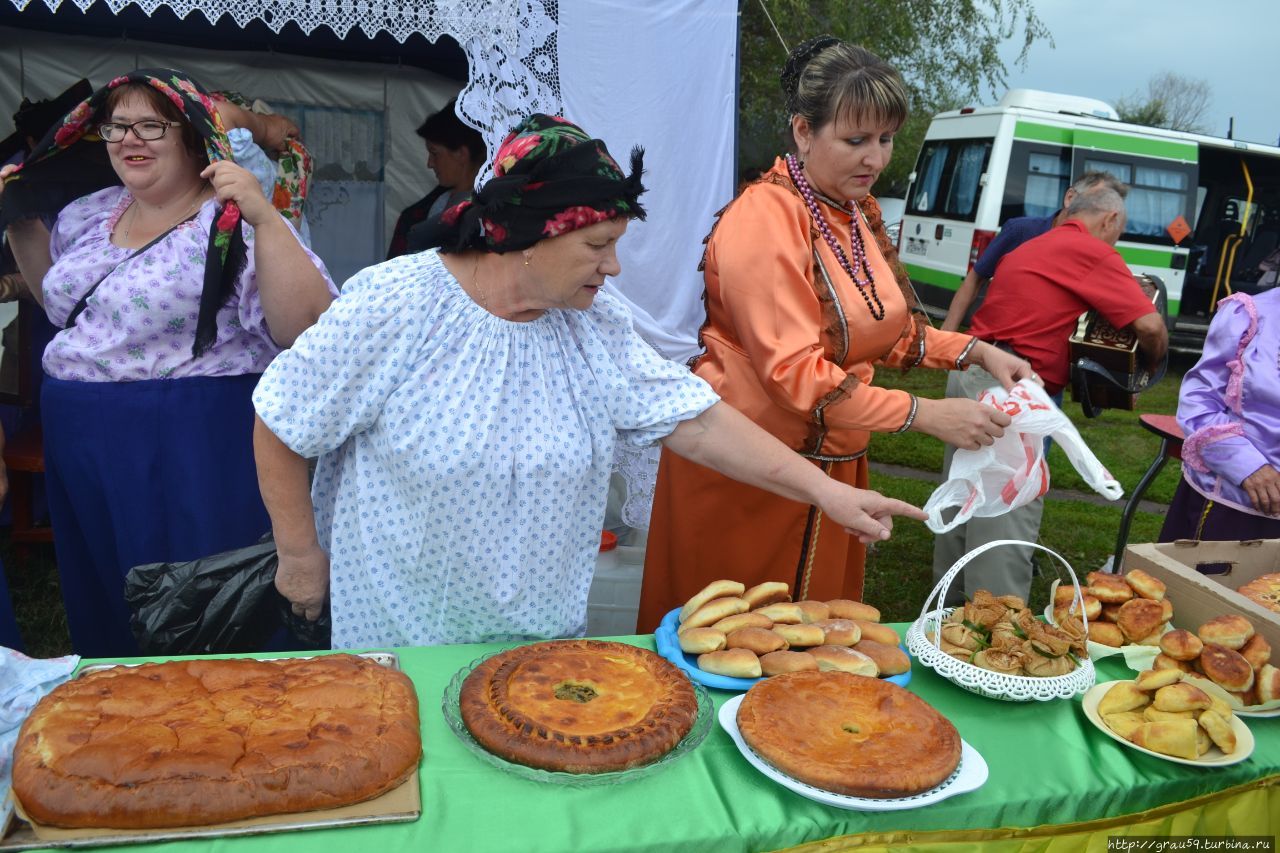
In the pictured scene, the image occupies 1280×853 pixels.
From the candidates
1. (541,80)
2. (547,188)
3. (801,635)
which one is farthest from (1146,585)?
(541,80)

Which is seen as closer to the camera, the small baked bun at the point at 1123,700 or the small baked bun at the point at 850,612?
the small baked bun at the point at 1123,700

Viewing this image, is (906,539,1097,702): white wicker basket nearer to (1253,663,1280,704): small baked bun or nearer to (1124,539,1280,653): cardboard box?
(1253,663,1280,704): small baked bun

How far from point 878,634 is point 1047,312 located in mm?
2767

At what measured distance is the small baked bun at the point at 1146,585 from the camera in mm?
2123

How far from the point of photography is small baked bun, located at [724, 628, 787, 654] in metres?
1.76

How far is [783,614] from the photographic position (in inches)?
73.9

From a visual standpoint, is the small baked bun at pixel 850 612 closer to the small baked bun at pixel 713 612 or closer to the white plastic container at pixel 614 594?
the small baked bun at pixel 713 612

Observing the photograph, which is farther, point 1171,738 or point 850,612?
point 850,612

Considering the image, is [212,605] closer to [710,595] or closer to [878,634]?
[710,595]

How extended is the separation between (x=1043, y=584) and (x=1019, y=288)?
1.55 meters

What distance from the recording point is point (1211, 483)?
303 cm

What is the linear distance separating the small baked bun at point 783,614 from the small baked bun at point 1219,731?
28.4 inches

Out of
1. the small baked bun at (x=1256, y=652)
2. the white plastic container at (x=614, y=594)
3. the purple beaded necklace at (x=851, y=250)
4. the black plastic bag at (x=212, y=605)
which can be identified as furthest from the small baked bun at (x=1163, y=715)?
the white plastic container at (x=614, y=594)

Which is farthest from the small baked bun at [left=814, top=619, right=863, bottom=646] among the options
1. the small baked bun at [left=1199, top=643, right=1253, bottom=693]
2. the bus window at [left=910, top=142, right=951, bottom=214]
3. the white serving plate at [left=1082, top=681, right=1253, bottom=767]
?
the bus window at [left=910, top=142, right=951, bottom=214]
